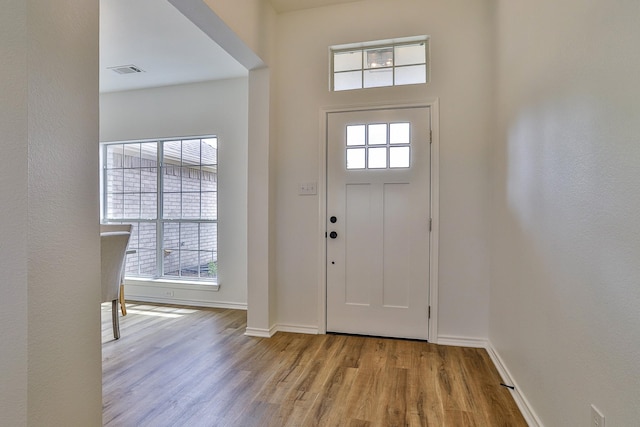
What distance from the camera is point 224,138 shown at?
3818mm

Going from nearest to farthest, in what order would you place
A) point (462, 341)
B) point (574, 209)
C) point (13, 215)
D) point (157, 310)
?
point (13, 215) → point (574, 209) → point (462, 341) → point (157, 310)

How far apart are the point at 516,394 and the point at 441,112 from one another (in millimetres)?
2089

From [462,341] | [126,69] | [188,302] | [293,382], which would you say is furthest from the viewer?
[188,302]

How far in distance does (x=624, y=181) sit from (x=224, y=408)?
2.10m

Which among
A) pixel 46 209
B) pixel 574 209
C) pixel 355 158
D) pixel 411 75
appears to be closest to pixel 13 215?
pixel 46 209

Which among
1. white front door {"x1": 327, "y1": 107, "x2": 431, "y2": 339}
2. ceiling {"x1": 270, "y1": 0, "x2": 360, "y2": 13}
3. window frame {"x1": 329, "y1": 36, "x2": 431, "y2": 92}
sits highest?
ceiling {"x1": 270, "y1": 0, "x2": 360, "y2": 13}

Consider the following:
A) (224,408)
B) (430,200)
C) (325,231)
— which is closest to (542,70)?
(430,200)

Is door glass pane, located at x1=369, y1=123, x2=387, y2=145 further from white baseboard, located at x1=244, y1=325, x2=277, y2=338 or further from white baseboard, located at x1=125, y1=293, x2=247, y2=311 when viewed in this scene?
white baseboard, located at x1=125, y1=293, x2=247, y2=311

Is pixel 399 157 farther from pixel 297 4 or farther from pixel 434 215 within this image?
pixel 297 4

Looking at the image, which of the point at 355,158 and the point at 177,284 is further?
the point at 177,284

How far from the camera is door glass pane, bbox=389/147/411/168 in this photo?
9.04 ft

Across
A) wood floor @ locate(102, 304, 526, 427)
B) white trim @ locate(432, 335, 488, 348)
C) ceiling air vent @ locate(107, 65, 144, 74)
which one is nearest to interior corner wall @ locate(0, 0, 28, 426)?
wood floor @ locate(102, 304, 526, 427)

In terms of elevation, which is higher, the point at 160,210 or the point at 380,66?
the point at 380,66

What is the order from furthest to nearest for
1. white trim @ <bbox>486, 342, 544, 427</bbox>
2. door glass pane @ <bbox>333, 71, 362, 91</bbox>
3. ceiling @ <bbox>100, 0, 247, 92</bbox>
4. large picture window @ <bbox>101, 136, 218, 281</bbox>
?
large picture window @ <bbox>101, 136, 218, 281</bbox> → door glass pane @ <bbox>333, 71, 362, 91</bbox> → ceiling @ <bbox>100, 0, 247, 92</bbox> → white trim @ <bbox>486, 342, 544, 427</bbox>
